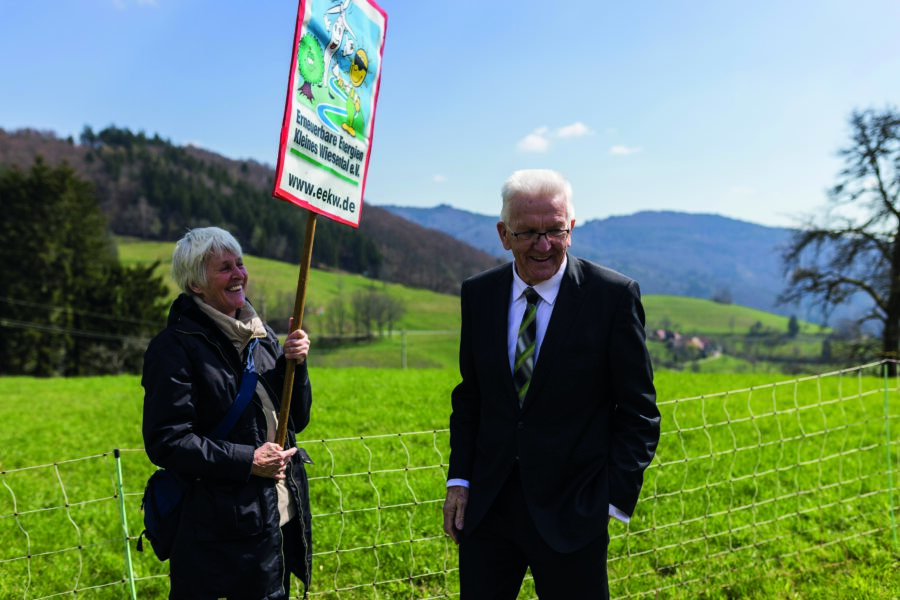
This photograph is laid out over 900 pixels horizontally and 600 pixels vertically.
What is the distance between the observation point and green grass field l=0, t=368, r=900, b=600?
14.4 ft

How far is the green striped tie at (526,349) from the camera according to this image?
96.0 inches

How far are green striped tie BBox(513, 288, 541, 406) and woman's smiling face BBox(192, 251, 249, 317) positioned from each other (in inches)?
46.8

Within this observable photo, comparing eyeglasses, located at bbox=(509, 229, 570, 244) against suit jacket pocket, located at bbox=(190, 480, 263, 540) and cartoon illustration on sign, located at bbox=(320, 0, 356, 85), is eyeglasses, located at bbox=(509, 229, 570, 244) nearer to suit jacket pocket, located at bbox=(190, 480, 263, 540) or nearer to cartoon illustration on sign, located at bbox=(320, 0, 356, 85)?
cartoon illustration on sign, located at bbox=(320, 0, 356, 85)

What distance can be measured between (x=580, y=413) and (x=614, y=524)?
11.4 feet

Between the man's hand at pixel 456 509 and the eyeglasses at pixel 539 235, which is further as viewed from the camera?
the man's hand at pixel 456 509

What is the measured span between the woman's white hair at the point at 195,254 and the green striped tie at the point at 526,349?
1206 mm

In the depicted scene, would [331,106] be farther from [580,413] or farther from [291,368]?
[580,413]

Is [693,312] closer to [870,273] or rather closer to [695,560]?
[870,273]

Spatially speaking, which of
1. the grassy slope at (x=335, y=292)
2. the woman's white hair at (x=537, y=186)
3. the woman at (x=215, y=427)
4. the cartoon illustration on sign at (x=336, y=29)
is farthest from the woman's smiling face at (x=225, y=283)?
the grassy slope at (x=335, y=292)

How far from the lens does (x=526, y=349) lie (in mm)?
2449

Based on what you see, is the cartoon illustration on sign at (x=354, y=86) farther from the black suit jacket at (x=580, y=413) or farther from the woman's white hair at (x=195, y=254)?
the black suit jacket at (x=580, y=413)

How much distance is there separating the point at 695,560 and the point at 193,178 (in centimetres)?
10005

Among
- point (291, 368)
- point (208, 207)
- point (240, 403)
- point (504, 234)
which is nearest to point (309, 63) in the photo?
point (504, 234)

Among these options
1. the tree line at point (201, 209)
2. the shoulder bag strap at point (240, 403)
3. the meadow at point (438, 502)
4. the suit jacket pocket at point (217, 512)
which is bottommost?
the meadow at point (438, 502)
